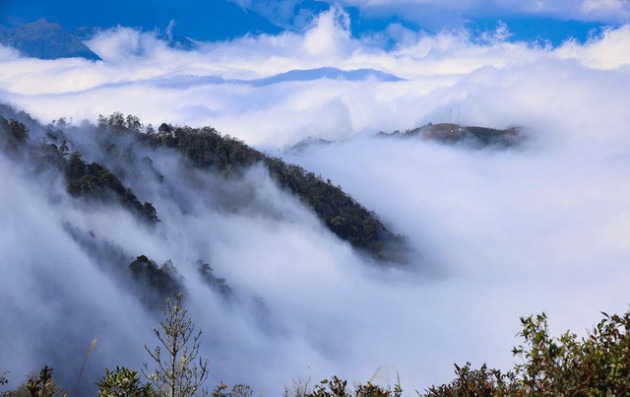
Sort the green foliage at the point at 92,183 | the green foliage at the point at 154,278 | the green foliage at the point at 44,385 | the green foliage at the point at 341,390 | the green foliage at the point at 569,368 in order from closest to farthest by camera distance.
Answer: the green foliage at the point at 44,385
the green foliage at the point at 569,368
the green foliage at the point at 341,390
the green foliage at the point at 154,278
the green foliage at the point at 92,183

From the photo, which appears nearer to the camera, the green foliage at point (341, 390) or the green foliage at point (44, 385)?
the green foliage at point (44, 385)

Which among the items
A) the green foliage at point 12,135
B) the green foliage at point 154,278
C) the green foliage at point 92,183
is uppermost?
the green foliage at point 12,135

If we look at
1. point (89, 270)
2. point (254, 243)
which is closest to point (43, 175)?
point (89, 270)

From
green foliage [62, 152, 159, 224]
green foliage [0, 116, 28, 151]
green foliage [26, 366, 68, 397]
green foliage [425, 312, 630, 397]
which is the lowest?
green foliage [26, 366, 68, 397]

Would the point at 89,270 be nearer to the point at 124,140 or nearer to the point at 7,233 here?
the point at 7,233

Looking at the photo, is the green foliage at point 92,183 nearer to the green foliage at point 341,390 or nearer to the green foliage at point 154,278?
the green foliage at point 154,278

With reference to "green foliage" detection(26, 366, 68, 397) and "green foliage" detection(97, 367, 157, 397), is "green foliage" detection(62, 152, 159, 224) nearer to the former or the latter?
"green foliage" detection(97, 367, 157, 397)

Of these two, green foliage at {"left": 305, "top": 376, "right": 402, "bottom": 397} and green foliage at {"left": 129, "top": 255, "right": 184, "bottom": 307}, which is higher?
green foliage at {"left": 129, "top": 255, "right": 184, "bottom": 307}

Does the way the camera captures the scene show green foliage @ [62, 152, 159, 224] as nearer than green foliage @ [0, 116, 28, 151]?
No

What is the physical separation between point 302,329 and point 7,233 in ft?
279

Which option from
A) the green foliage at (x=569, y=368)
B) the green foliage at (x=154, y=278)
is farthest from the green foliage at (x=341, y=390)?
the green foliage at (x=154, y=278)

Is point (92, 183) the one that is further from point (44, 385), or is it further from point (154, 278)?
point (44, 385)

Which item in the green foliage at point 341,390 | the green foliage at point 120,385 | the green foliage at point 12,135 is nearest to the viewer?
the green foliage at point 120,385

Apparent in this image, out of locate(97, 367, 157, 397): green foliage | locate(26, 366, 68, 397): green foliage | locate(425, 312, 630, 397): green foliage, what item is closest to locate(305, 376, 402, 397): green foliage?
locate(425, 312, 630, 397): green foliage
